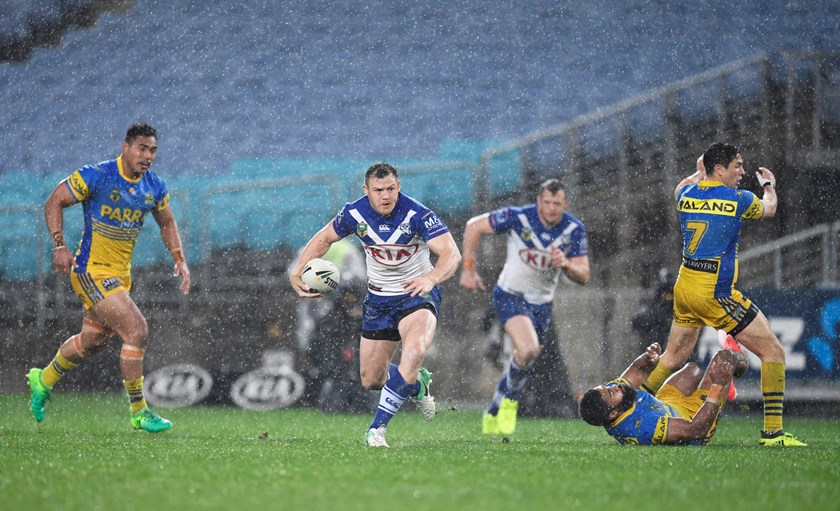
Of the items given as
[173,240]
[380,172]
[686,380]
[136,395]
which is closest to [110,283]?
[173,240]

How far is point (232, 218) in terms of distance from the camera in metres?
14.4

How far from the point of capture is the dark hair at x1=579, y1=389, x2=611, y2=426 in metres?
6.62

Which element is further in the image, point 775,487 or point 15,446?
point 15,446

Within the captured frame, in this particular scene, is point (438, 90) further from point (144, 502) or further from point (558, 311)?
point (144, 502)

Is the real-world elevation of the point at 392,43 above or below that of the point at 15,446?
above

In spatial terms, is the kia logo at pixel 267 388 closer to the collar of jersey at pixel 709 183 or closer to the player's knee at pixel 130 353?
the player's knee at pixel 130 353

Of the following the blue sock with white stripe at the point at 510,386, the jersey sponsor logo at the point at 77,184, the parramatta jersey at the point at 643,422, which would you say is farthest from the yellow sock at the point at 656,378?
the jersey sponsor logo at the point at 77,184

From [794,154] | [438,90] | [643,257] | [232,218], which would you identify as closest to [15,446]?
[232,218]

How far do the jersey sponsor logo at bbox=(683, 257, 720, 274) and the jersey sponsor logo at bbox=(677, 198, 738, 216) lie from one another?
33 centimetres

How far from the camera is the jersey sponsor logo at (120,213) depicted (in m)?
8.01

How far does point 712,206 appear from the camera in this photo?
7.21m

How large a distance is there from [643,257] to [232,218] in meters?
5.44

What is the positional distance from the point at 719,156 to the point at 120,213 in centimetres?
424

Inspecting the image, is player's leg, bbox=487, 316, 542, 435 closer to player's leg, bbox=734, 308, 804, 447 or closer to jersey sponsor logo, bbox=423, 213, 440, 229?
player's leg, bbox=734, 308, 804, 447
